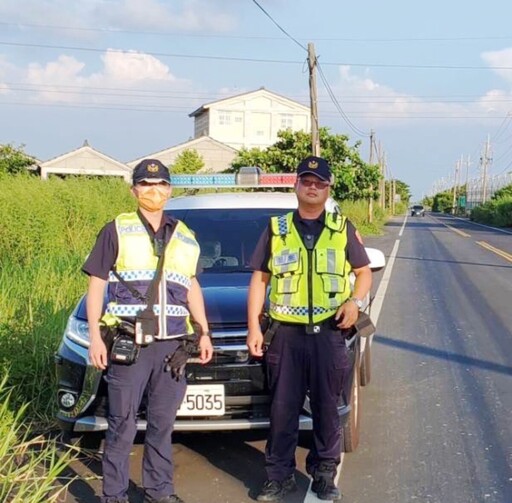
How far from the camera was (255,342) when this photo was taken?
4.00 meters

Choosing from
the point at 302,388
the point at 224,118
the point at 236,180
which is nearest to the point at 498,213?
the point at 224,118

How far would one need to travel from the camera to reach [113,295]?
3707 mm

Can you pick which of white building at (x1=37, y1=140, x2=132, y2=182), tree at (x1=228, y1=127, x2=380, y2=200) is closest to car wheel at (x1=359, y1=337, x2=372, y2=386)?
tree at (x1=228, y1=127, x2=380, y2=200)

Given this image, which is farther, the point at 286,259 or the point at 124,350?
the point at 286,259

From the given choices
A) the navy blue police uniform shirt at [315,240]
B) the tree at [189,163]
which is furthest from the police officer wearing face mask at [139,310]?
the tree at [189,163]

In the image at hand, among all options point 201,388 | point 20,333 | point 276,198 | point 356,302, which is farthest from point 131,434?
point 276,198

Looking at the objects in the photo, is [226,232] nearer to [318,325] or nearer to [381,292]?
[318,325]

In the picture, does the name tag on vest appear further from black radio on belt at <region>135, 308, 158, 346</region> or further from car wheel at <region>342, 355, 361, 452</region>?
car wheel at <region>342, 355, 361, 452</region>

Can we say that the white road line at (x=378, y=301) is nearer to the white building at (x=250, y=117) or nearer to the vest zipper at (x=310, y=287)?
the vest zipper at (x=310, y=287)

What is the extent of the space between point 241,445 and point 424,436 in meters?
1.29

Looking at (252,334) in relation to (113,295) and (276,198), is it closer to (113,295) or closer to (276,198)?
(113,295)

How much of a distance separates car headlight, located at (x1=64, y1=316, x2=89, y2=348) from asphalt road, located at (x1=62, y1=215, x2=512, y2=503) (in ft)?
2.63

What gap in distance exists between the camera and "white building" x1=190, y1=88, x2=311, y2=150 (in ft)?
238

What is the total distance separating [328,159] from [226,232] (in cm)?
2411
